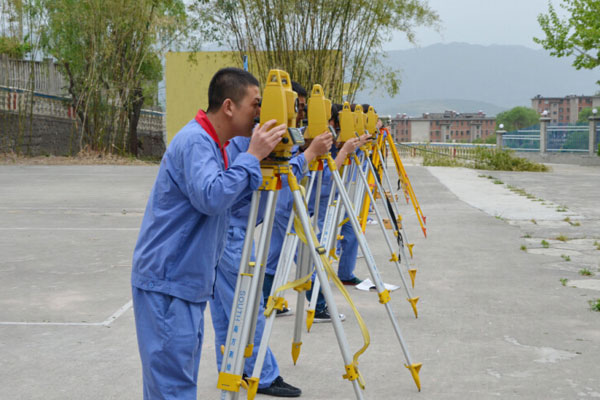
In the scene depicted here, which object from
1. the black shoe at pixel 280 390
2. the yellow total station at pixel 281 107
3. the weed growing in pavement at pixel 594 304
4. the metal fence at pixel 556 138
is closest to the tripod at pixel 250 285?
the yellow total station at pixel 281 107

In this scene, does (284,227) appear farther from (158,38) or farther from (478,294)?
(158,38)

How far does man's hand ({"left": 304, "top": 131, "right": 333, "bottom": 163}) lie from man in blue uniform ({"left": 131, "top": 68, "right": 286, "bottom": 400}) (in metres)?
0.92

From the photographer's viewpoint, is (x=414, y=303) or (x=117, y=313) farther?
(x=117, y=313)

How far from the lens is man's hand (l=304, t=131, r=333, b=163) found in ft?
11.4

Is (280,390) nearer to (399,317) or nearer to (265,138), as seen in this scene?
(265,138)

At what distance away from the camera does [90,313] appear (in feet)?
17.2

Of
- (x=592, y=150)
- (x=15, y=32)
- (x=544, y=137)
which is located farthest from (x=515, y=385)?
(x=544, y=137)

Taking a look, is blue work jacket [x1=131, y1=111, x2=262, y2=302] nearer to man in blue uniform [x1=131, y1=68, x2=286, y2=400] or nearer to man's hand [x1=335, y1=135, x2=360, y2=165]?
man in blue uniform [x1=131, y1=68, x2=286, y2=400]

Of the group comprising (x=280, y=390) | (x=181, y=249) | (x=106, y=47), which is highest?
(x=106, y=47)

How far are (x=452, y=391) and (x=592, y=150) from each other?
3120 cm

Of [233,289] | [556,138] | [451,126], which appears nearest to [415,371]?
[233,289]

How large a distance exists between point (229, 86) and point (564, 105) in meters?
172

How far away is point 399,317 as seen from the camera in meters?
5.21

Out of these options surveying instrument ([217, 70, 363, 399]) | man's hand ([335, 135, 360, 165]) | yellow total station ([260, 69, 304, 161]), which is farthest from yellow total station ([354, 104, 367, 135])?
yellow total station ([260, 69, 304, 161])
